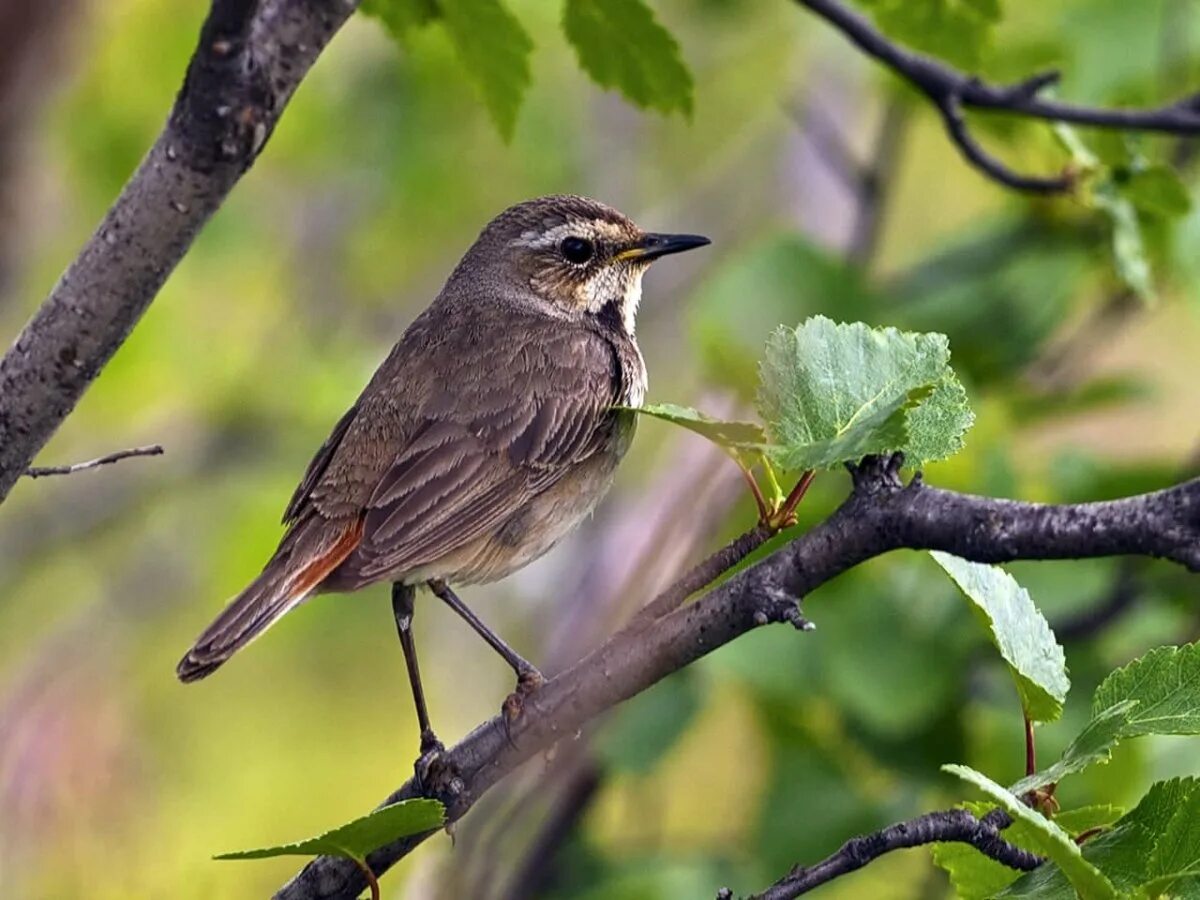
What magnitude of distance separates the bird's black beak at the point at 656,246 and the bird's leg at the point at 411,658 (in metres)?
1.28

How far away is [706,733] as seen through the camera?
302 inches

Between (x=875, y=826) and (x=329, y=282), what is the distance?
14.6ft

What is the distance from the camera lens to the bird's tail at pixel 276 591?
3443 mm

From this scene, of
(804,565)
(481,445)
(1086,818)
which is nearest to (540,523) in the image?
(481,445)

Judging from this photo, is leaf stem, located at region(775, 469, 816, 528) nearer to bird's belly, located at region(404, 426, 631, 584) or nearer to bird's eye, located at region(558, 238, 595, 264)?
bird's belly, located at region(404, 426, 631, 584)

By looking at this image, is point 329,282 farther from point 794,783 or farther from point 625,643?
point 625,643

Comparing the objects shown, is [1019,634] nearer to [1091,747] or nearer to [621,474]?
[1091,747]

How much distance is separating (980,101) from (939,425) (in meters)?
1.74

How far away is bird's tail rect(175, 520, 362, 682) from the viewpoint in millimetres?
3443

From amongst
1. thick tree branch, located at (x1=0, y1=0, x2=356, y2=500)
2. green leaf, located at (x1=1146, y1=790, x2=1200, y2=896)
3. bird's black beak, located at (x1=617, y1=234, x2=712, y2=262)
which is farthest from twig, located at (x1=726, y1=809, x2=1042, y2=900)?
bird's black beak, located at (x1=617, y1=234, x2=712, y2=262)

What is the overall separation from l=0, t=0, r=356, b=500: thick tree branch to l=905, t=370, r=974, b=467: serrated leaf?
101cm

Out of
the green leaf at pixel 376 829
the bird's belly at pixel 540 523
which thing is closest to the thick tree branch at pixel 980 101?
the bird's belly at pixel 540 523

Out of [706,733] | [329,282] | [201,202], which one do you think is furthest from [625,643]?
[329,282]

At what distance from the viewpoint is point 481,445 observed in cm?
418
